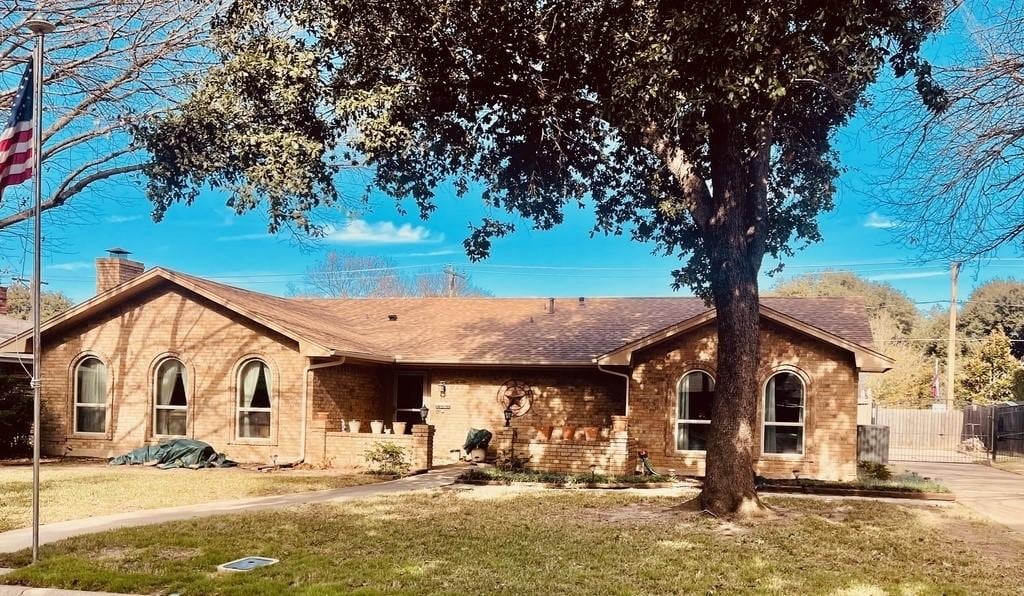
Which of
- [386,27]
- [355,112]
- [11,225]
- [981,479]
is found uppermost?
[386,27]

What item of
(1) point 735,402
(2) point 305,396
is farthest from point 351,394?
(1) point 735,402

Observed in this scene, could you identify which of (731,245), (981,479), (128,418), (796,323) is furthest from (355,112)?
(981,479)

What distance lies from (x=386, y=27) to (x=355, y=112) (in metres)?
1.44

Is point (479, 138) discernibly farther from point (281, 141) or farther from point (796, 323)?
point (796, 323)

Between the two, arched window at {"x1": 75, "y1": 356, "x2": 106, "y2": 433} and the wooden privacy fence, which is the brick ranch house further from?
the wooden privacy fence

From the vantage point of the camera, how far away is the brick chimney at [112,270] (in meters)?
21.6

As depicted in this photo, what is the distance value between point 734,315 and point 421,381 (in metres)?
11.7

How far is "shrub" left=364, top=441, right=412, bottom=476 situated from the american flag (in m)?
10.1

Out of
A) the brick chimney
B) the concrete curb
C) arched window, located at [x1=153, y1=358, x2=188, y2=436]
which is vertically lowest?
the concrete curb

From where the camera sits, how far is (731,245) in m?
12.4

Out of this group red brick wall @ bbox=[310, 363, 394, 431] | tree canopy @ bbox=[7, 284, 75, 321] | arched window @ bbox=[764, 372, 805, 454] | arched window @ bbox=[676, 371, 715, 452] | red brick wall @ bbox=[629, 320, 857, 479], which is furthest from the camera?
tree canopy @ bbox=[7, 284, 75, 321]

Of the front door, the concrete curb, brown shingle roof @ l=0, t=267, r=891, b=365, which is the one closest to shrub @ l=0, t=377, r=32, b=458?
brown shingle roof @ l=0, t=267, r=891, b=365

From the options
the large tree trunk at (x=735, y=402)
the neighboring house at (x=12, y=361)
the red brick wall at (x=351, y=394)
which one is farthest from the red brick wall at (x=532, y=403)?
the neighboring house at (x=12, y=361)

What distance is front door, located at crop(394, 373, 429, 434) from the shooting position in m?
22.3
